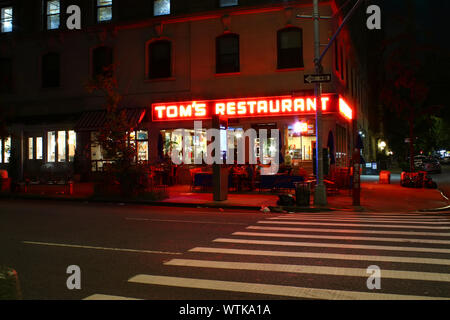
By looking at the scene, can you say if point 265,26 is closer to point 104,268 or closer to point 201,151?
point 201,151

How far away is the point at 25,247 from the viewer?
8164 mm

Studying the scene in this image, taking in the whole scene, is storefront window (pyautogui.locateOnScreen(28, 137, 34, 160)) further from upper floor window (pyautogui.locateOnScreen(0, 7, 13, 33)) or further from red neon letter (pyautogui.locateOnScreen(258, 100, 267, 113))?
red neon letter (pyautogui.locateOnScreen(258, 100, 267, 113))

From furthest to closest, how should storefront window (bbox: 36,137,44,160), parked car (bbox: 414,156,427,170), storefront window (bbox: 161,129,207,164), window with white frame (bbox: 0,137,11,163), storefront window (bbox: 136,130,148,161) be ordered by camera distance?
parked car (bbox: 414,156,427,170)
window with white frame (bbox: 0,137,11,163)
storefront window (bbox: 36,137,44,160)
storefront window (bbox: 136,130,148,161)
storefront window (bbox: 161,129,207,164)

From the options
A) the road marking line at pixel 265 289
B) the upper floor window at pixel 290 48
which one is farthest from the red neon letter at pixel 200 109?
the road marking line at pixel 265 289

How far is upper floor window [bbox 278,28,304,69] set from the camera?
21.8 meters

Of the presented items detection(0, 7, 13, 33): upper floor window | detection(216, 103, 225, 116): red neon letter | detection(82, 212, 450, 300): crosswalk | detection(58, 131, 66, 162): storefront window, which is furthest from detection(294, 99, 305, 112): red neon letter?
detection(0, 7, 13, 33): upper floor window

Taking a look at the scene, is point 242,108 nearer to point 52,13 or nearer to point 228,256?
point 52,13

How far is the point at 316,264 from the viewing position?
21.8 ft

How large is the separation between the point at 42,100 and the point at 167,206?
15.9 meters

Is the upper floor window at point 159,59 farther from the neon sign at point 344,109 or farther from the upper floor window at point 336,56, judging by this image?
the neon sign at point 344,109

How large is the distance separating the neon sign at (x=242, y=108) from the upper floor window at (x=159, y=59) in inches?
84.3

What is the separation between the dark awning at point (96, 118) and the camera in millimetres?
23891

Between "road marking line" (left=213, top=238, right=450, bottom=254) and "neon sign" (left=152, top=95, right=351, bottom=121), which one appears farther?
"neon sign" (left=152, top=95, right=351, bottom=121)

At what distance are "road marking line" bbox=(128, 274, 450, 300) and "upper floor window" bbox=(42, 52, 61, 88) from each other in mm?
24204
